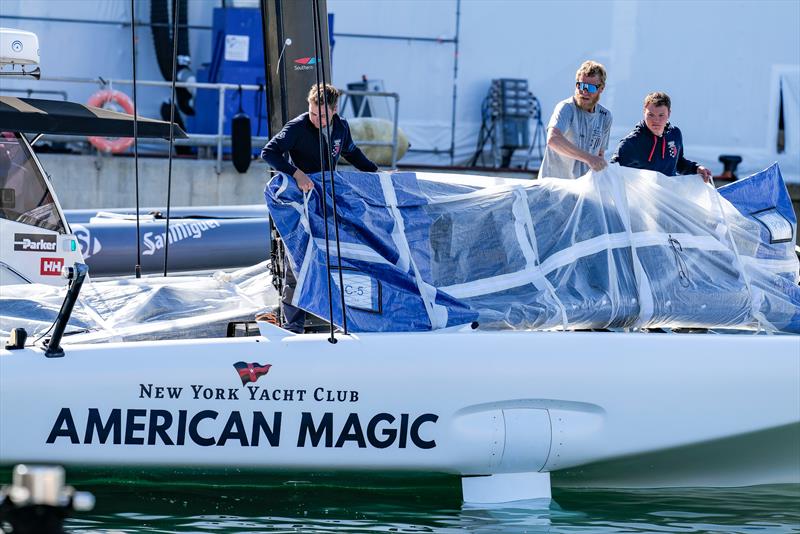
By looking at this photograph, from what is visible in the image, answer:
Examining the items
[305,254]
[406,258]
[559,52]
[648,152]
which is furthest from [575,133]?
[559,52]

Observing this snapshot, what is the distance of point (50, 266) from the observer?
23.5 feet

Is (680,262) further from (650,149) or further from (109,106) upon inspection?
(109,106)

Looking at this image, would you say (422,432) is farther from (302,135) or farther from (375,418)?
(302,135)

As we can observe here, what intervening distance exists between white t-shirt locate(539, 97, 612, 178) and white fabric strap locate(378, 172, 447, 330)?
45.5 inches

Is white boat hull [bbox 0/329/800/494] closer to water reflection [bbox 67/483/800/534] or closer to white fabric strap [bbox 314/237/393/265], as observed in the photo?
water reflection [bbox 67/483/800/534]

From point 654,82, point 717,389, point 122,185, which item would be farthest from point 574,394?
point 654,82

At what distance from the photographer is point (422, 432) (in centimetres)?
540

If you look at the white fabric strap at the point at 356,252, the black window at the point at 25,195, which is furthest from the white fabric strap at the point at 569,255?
the black window at the point at 25,195

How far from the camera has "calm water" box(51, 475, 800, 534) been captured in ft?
17.5

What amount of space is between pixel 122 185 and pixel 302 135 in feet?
26.2

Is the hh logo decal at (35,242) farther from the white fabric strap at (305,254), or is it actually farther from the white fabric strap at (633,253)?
the white fabric strap at (633,253)

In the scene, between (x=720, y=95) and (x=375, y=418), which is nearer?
(x=375, y=418)

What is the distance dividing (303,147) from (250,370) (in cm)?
126

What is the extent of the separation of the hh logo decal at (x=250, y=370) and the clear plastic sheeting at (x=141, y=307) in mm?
807
